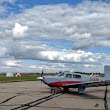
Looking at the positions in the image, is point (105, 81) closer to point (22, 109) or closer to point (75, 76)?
point (75, 76)

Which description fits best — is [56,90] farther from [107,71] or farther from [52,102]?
[52,102]

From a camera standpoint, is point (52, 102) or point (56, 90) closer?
point (52, 102)

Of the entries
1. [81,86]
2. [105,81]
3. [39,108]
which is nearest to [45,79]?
[81,86]

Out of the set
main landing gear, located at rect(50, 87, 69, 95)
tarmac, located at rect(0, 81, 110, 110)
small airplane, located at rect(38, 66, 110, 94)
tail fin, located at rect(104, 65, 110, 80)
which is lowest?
tarmac, located at rect(0, 81, 110, 110)

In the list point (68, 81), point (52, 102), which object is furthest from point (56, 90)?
point (52, 102)

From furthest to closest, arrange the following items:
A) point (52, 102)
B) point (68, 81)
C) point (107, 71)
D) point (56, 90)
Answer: point (107, 71)
point (56, 90)
point (68, 81)
point (52, 102)

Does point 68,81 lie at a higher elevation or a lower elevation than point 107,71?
lower

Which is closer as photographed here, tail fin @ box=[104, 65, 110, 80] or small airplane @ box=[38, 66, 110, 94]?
small airplane @ box=[38, 66, 110, 94]

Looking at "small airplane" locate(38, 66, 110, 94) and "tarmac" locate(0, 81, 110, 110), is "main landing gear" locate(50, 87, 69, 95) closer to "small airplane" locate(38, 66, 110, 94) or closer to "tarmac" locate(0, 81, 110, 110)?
"small airplane" locate(38, 66, 110, 94)

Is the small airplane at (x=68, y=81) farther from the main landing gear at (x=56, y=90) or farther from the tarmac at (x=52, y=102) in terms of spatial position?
the tarmac at (x=52, y=102)

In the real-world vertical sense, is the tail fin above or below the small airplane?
above

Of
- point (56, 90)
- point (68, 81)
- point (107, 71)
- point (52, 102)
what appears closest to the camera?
point (52, 102)

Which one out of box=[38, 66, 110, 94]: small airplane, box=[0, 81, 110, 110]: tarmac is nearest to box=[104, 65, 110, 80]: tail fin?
box=[38, 66, 110, 94]: small airplane

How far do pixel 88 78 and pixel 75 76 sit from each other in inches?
62.0
